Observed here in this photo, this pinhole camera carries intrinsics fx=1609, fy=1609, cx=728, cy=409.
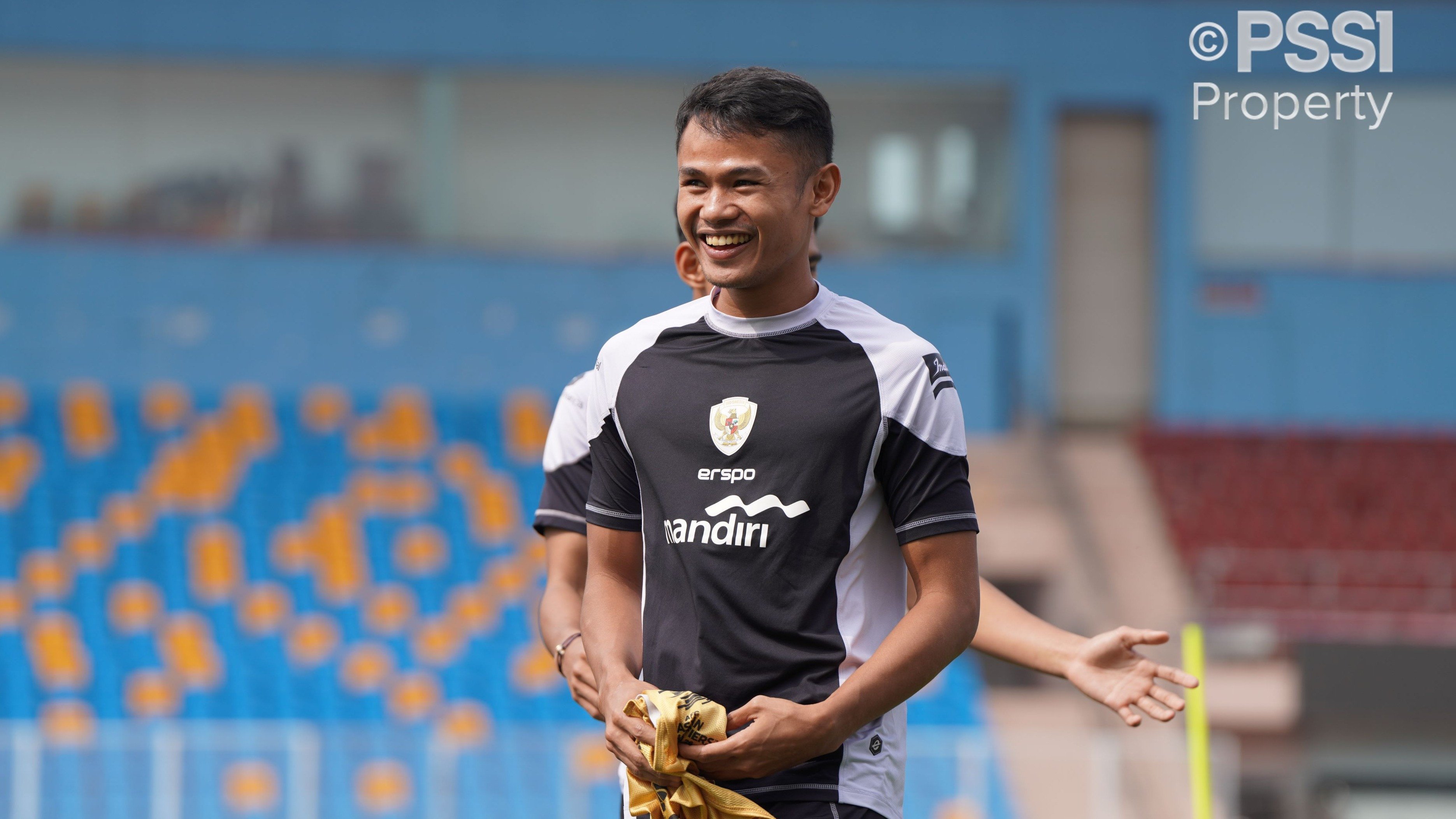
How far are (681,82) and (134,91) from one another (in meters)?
→ 4.48

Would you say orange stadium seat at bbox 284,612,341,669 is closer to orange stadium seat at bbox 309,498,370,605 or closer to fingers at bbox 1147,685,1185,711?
orange stadium seat at bbox 309,498,370,605

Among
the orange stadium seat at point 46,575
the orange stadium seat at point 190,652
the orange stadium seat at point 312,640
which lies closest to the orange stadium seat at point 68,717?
the orange stadium seat at point 190,652

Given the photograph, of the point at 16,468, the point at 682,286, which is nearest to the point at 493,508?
the point at 682,286

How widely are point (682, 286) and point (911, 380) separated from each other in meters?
10.8

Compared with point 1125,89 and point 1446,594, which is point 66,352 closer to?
point 1125,89

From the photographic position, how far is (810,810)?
193cm

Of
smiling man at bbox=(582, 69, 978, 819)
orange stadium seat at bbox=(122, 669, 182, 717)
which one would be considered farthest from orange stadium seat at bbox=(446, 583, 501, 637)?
smiling man at bbox=(582, 69, 978, 819)

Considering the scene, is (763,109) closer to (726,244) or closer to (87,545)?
(726,244)

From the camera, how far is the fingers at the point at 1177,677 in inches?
83.7

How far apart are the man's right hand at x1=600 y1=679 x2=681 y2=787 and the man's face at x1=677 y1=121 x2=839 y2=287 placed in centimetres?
50

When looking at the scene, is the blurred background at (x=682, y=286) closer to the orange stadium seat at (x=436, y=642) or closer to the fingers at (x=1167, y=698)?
the orange stadium seat at (x=436, y=642)

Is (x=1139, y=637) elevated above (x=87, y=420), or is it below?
below

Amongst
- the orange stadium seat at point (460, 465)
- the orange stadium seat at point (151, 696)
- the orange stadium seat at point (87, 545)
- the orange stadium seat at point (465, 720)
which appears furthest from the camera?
the orange stadium seat at point (460, 465)

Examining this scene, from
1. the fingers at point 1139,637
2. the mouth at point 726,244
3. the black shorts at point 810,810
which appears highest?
the mouth at point 726,244
